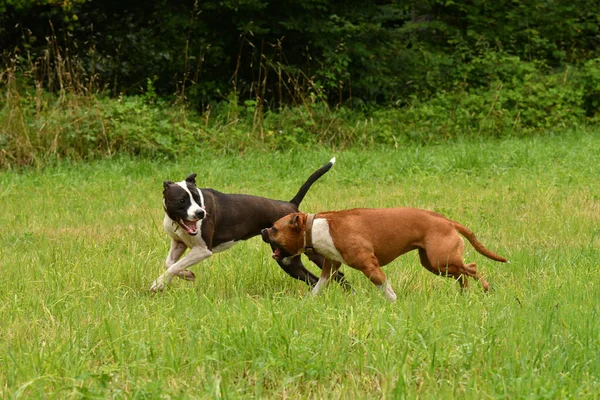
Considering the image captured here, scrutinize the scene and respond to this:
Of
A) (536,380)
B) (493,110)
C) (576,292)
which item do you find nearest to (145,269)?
(576,292)

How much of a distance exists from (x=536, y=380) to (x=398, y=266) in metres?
3.54

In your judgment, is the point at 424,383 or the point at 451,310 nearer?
the point at 424,383

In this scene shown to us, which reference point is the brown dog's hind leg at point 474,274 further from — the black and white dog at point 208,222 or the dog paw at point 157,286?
the dog paw at point 157,286

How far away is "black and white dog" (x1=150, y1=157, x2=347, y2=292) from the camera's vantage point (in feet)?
23.2

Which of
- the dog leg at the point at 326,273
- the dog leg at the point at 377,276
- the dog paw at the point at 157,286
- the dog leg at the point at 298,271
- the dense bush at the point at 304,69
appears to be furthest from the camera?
the dense bush at the point at 304,69

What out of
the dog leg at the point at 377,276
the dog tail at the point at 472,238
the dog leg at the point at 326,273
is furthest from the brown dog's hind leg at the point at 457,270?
the dog leg at the point at 326,273

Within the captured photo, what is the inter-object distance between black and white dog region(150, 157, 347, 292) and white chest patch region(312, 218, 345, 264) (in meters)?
0.39

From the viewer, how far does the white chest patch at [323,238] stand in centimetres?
657

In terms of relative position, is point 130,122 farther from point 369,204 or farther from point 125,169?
point 369,204

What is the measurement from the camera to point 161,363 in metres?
4.66

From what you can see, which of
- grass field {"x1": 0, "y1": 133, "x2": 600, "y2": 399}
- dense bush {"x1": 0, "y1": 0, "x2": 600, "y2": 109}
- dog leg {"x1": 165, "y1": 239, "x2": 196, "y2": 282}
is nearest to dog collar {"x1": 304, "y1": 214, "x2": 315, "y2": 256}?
grass field {"x1": 0, "y1": 133, "x2": 600, "y2": 399}

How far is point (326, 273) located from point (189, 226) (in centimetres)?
117

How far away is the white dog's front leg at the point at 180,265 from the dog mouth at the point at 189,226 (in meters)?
0.16

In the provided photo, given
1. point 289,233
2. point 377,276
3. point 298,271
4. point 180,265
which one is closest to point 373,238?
point 377,276
